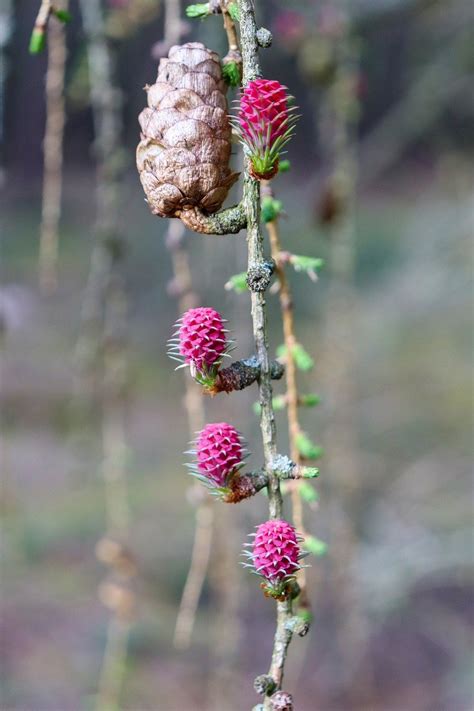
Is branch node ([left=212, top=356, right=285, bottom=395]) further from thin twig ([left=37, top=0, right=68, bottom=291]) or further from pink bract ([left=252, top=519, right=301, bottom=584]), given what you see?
thin twig ([left=37, top=0, right=68, bottom=291])

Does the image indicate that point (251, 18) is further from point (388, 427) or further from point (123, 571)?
point (388, 427)

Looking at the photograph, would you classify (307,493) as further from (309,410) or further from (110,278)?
(309,410)

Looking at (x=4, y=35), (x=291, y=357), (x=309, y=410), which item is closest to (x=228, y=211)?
(x=291, y=357)

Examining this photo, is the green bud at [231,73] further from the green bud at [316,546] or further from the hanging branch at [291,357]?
the green bud at [316,546]

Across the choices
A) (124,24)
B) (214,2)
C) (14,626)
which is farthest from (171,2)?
(14,626)

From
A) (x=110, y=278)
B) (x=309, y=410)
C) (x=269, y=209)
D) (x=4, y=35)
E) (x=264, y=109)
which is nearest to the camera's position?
(x=264, y=109)

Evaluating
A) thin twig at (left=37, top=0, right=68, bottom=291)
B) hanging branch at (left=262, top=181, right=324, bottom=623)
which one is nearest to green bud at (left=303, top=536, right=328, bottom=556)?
hanging branch at (left=262, top=181, right=324, bottom=623)
